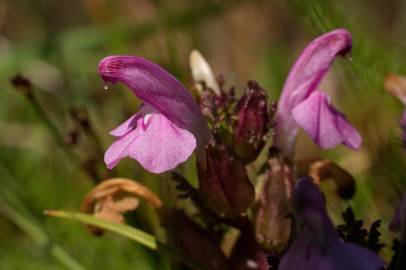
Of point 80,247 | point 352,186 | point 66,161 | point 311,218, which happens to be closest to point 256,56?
point 66,161

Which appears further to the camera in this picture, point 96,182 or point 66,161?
point 66,161

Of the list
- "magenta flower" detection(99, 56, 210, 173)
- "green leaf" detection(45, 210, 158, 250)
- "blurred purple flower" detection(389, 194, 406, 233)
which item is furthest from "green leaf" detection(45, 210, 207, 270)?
"blurred purple flower" detection(389, 194, 406, 233)

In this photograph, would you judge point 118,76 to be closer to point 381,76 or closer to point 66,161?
point 381,76

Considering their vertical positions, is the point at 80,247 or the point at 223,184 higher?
the point at 223,184

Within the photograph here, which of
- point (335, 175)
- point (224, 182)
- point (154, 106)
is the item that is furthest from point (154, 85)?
point (335, 175)

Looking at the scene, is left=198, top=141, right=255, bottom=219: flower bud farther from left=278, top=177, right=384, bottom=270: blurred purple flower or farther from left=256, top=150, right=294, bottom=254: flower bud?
left=278, top=177, right=384, bottom=270: blurred purple flower

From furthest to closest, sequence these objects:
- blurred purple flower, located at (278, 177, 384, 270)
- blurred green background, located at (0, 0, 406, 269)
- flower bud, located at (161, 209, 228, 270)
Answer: blurred green background, located at (0, 0, 406, 269)
flower bud, located at (161, 209, 228, 270)
blurred purple flower, located at (278, 177, 384, 270)
